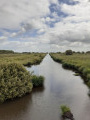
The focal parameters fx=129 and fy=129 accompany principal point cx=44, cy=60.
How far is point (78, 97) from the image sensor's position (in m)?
11.4

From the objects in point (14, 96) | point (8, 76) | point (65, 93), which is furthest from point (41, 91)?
point (8, 76)

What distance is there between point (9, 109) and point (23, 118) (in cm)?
169

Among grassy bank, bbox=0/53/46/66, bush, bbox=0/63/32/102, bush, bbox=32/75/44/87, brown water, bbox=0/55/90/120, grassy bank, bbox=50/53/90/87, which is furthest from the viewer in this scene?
grassy bank, bbox=0/53/46/66

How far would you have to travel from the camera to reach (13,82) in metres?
10.4

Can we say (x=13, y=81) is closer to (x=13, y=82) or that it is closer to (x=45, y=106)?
(x=13, y=82)

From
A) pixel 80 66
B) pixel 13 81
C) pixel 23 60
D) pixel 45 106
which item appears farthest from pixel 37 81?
pixel 23 60

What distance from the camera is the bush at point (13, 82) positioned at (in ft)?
32.8

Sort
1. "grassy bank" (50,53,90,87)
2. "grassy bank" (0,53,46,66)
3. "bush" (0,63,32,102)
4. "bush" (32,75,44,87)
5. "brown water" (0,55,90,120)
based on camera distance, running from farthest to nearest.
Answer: "grassy bank" (0,53,46,66), "grassy bank" (50,53,90,87), "bush" (32,75,44,87), "bush" (0,63,32,102), "brown water" (0,55,90,120)

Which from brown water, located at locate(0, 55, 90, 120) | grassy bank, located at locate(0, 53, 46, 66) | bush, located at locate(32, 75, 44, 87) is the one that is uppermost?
grassy bank, located at locate(0, 53, 46, 66)

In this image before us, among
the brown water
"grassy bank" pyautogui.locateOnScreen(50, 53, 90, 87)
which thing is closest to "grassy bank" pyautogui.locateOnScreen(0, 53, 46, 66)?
the brown water

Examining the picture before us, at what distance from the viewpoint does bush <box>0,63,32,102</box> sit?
32.8ft

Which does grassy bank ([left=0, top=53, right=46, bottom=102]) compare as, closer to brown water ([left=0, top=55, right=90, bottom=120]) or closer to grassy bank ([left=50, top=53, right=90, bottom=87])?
brown water ([left=0, top=55, right=90, bottom=120])

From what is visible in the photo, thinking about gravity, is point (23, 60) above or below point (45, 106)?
above

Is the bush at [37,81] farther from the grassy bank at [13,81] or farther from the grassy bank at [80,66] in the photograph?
the grassy bank at [80,66]
